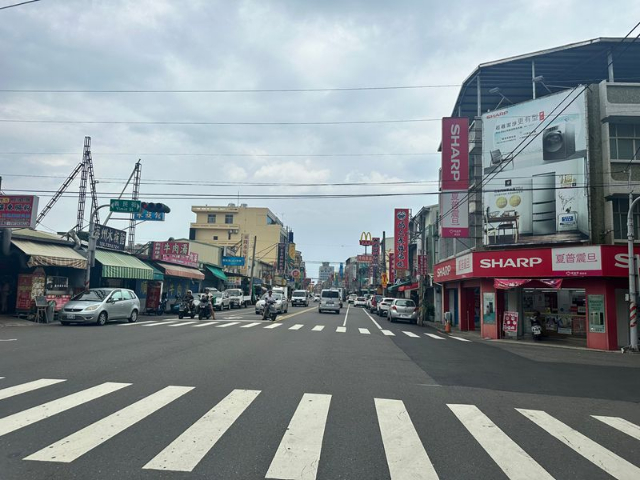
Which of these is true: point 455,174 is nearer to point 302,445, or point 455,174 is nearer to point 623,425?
point 623,425

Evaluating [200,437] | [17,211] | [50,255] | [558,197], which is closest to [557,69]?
[558,197]

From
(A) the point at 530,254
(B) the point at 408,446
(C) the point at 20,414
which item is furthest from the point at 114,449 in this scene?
(A) the point at 530,254

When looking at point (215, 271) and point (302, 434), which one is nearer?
point (302, 434)

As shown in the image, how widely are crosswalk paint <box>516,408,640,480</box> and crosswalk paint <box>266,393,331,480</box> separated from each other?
9.76ft

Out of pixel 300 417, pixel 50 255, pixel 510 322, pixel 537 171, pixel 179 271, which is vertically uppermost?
pixel 537 171

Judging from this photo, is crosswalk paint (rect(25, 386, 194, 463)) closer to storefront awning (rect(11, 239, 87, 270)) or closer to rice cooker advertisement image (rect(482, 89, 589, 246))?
rice cooker advertisement image (rect(482, 89, 589, 246))

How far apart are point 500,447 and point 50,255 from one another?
22569 mm

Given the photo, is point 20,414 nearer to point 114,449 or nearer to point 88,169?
point 114,449

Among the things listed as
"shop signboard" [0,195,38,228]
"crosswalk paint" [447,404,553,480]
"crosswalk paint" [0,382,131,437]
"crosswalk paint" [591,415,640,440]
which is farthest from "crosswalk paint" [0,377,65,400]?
"shop signboard" [0,195,38,228]

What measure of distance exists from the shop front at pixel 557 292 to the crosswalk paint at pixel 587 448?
13351 millimetres

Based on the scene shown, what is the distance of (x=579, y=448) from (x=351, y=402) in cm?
309

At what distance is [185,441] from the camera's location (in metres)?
4.93

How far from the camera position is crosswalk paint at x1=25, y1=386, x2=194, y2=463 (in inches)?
174

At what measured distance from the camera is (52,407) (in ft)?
19.9
